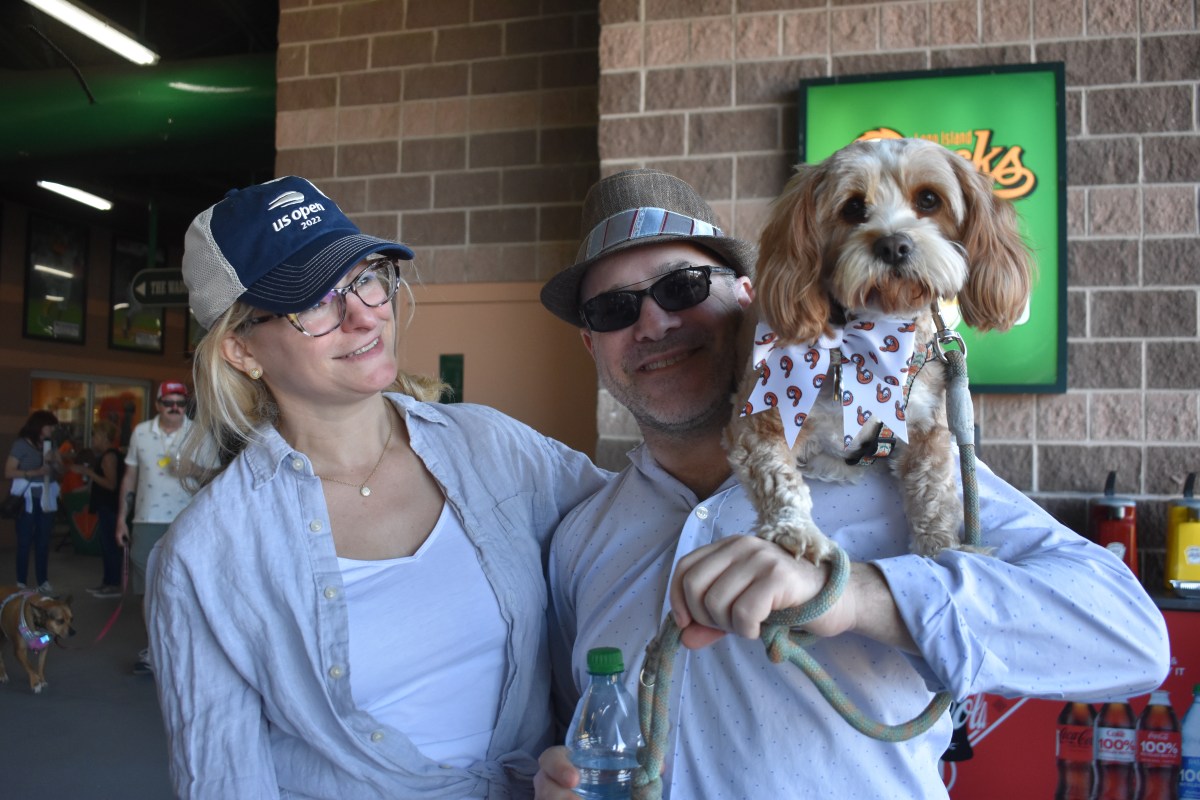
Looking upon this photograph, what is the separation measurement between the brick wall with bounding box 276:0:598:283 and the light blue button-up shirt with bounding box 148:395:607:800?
3.38 m

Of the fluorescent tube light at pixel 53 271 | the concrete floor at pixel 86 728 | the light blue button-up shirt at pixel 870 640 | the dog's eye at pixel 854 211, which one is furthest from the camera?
the fluorescent tube light at pixel 53 271

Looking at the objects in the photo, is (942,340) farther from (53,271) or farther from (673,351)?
(53,271)

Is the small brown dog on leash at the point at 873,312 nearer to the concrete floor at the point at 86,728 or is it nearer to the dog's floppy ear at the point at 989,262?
the dog's floppy ear at the point at 989,262

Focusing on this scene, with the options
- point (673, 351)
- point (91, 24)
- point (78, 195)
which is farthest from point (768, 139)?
point (78, 195)

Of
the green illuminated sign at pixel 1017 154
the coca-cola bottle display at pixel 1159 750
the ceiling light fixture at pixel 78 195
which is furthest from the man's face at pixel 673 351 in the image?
the ceiling light fixture at pixel 78 195

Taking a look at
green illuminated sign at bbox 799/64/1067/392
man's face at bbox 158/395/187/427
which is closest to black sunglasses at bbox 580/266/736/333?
green illuminated sign at bbox 799/64/1067/392

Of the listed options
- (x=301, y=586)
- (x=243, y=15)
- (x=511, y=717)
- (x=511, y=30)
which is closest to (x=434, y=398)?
(x=301, y=586)

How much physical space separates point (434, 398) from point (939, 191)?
55.1 inches

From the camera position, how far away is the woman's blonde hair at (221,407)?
171 centimetres

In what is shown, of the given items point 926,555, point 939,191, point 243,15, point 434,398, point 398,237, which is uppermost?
point 243,15

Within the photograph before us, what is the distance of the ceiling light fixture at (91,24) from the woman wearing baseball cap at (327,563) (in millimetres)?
6122

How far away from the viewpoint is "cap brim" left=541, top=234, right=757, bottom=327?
5.40 ft

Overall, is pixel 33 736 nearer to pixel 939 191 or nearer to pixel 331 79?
pixel 331 79

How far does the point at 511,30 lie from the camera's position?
4.91m
